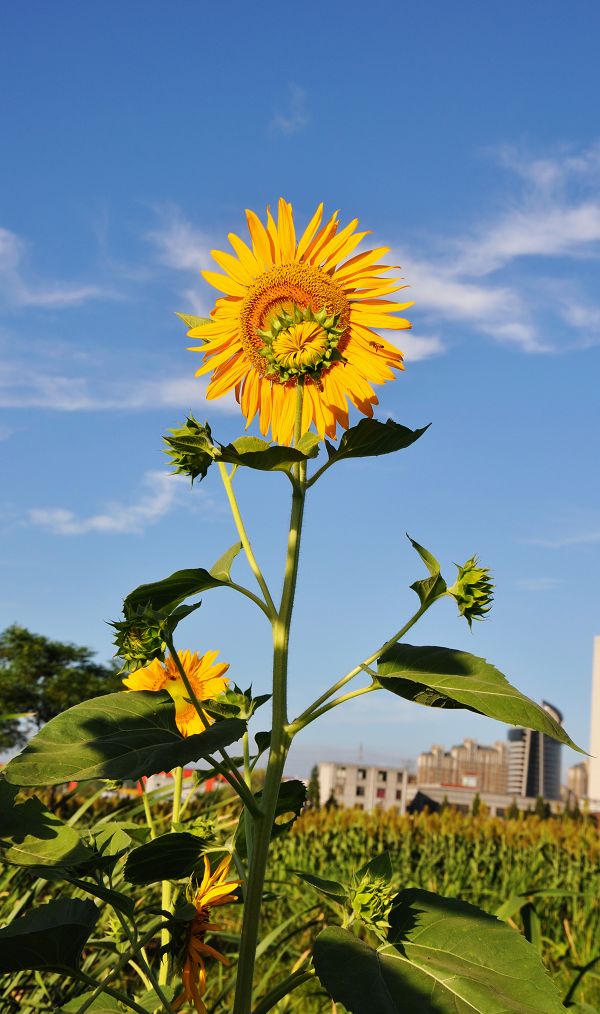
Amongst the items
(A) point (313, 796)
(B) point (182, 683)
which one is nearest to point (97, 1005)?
(B) point (182, 683)

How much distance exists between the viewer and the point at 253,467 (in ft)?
4.56

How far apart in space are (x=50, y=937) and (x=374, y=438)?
839 mm

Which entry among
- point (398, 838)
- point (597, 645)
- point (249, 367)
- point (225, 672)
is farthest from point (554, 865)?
point (597, 645)

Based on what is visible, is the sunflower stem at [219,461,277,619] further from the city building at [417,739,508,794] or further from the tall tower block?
the city building at [417,739,508,794]

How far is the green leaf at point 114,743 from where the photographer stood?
121 centimetres

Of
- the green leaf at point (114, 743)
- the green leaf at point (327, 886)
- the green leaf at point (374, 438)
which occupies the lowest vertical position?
the green leaf at point (327, 886)

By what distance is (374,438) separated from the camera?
144 centimetres

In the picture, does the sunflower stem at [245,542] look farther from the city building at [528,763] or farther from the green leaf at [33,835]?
the city building at [528,763]

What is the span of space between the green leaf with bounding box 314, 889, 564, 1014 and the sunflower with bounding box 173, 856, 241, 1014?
246mm

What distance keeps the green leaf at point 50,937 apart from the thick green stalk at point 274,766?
0.73 ft

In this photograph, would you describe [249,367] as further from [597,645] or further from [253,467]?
[597,645]

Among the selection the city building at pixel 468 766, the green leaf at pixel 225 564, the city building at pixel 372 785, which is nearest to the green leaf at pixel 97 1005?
the green leaf at pixel 225 564

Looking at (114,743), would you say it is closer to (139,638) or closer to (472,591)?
(139,638)

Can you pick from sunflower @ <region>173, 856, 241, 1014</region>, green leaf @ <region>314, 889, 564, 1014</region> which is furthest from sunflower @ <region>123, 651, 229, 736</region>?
green leaf @ <region>314, 889, 564, 1014</region>
